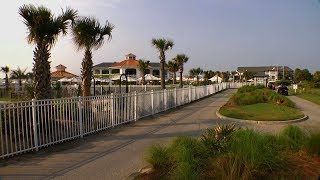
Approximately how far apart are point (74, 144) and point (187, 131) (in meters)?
4.58

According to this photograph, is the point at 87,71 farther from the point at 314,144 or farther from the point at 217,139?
the point at 314,144

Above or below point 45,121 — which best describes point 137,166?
below

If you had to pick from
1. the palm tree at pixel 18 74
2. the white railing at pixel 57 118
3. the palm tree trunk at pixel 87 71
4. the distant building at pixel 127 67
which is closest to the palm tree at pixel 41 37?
the white railing at pixel 57 118

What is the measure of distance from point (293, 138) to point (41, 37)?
30.9 feet

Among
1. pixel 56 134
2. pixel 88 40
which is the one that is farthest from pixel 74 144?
pixel 88 40

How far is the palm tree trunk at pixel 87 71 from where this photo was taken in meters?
17.7

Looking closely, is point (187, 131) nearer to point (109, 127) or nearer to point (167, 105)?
point (109, 127)

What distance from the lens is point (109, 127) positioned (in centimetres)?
1425

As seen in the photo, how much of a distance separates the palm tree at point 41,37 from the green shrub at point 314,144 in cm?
925

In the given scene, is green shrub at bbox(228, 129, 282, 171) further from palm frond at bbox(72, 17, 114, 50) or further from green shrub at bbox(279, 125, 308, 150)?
palm frond at bbox(72, 17, 114, 50)

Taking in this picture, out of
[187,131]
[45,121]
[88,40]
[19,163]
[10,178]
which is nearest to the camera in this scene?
[10,178]

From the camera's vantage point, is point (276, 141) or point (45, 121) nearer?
point (276, 141)

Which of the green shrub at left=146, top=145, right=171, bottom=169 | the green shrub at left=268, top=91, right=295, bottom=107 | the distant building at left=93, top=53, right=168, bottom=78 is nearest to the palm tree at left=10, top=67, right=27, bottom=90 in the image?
the distant building at left=93, top=53, right=168, bottom=78

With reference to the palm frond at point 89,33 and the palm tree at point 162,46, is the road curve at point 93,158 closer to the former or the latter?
the palm frond at point 89,33
